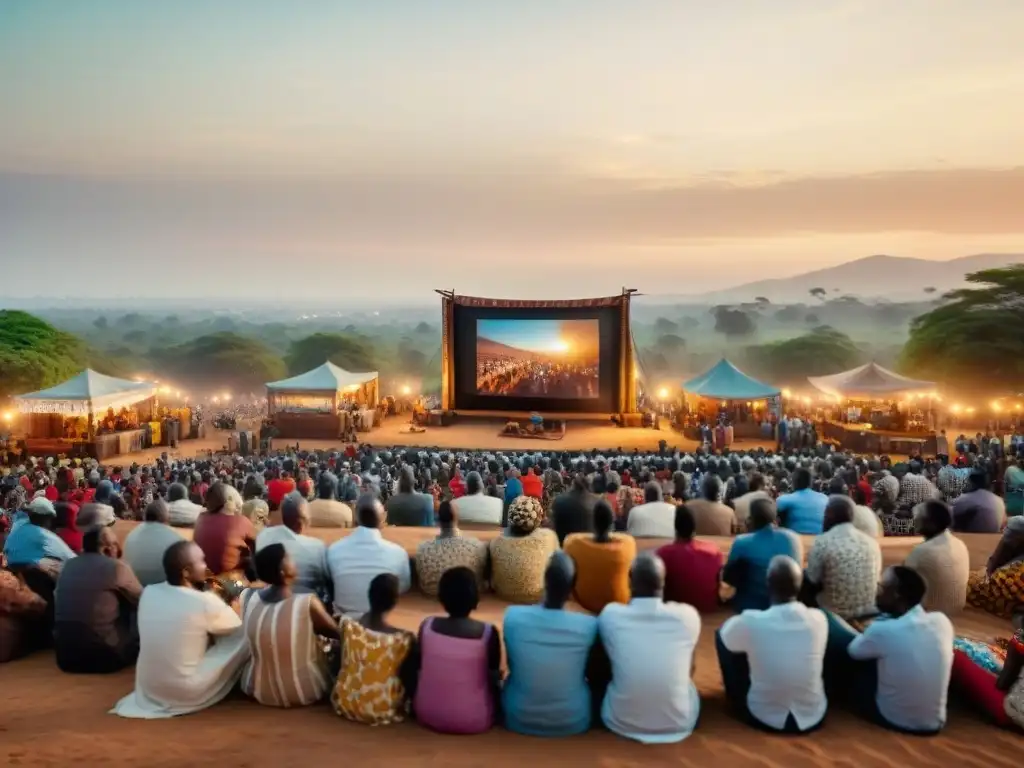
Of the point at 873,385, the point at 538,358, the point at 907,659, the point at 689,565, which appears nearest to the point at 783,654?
the point at 907,659

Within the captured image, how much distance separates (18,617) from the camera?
539 centimetres

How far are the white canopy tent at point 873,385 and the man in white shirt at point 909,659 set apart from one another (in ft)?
65.0

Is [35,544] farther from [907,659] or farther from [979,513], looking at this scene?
[979,513]

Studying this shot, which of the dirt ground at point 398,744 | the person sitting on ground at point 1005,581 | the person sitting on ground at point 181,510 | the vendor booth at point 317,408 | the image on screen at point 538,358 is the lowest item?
the dirt ground at point 398,744

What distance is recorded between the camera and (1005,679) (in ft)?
14.5

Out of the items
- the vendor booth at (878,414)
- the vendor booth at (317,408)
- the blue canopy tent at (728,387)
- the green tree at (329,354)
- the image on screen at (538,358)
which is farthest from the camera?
the green tree at (329,354)

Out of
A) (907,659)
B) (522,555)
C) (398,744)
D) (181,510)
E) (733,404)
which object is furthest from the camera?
(733,404)

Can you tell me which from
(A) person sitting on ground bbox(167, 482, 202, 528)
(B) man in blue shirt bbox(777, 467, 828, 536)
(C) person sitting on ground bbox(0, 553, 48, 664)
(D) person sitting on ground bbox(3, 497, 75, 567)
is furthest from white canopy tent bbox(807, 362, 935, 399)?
(C) person sitting on ground bbox(0, 553, 48, 664)

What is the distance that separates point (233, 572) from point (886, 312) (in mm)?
118090

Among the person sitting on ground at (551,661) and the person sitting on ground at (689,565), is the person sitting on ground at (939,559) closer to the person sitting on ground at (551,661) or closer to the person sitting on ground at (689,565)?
the person sitting on ground at (689,565)

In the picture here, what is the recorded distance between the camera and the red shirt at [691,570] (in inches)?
226

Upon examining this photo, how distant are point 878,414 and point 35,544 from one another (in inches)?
817

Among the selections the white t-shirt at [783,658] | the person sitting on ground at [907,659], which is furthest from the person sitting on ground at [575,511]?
the person sitting on ground at [907,659]

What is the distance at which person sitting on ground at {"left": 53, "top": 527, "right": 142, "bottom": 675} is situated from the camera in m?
5.03
